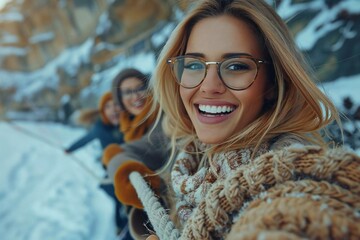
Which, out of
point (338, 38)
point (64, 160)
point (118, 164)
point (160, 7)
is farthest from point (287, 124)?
point (160, 7)

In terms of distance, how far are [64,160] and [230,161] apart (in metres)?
4.14

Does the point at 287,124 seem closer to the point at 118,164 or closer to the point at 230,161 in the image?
the point at 230,161

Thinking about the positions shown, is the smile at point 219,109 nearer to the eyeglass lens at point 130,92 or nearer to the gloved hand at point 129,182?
the gloved hand at point 129,182

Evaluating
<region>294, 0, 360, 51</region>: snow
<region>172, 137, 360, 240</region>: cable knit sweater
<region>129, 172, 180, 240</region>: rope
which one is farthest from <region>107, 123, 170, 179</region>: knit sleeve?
<region>294, 0, 360, 51</region>: snow

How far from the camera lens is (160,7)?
5559 millimetres

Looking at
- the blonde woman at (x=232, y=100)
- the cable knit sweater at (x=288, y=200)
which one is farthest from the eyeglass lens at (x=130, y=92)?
the cable knit sweater at (x=288, y=200)

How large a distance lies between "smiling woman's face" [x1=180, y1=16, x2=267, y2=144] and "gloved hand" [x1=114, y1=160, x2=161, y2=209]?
0.35 metres

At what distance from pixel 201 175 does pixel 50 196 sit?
2890mm

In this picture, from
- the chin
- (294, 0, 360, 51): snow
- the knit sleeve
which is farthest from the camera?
(294, 0, 360, 51): snow

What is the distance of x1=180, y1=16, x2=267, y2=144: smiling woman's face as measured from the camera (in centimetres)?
77

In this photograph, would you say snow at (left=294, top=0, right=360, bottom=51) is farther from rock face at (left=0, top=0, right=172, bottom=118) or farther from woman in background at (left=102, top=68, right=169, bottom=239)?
rock face at (left=0, top=0, right=172, bottom=118)

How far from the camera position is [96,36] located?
6555 mm

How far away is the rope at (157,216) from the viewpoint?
2.30ft

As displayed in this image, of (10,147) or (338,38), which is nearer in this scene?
(338,38)
